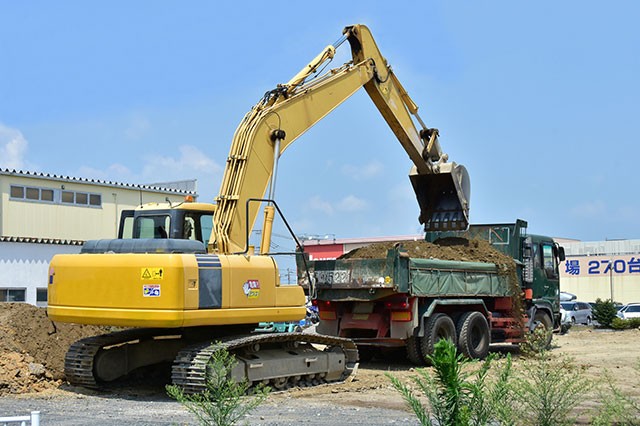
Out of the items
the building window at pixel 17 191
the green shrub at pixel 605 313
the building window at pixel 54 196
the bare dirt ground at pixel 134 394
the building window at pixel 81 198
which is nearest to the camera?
the bare dirt ground at pixel 134 394

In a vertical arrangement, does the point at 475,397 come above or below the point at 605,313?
above

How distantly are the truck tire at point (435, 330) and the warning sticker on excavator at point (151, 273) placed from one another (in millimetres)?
6334

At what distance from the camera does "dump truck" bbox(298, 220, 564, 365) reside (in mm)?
16531

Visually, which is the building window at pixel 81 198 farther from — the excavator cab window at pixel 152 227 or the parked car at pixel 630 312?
the parked car at pixel 630 312

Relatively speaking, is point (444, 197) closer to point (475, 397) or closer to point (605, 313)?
point (475, 397)

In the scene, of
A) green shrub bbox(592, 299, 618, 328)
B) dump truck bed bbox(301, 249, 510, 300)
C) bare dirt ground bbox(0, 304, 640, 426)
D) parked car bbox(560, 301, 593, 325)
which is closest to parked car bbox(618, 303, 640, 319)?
parked car bbox(560, 301, 593, 325)

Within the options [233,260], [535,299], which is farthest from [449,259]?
[233,260]

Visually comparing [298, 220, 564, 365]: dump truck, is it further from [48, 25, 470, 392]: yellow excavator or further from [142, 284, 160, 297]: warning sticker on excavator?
[142, 284, 160, 297]: warning sticker on excavator

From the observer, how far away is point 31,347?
1526 cm

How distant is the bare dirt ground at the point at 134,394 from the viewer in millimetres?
11156

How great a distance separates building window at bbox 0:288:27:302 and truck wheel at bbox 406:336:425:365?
15753 mm

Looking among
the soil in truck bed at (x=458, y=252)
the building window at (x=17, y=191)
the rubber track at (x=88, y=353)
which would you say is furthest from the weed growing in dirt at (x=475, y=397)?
the building window at (x=17, y=191)

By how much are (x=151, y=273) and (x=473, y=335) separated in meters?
8.49

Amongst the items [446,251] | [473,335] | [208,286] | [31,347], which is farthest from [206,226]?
[473,335]
